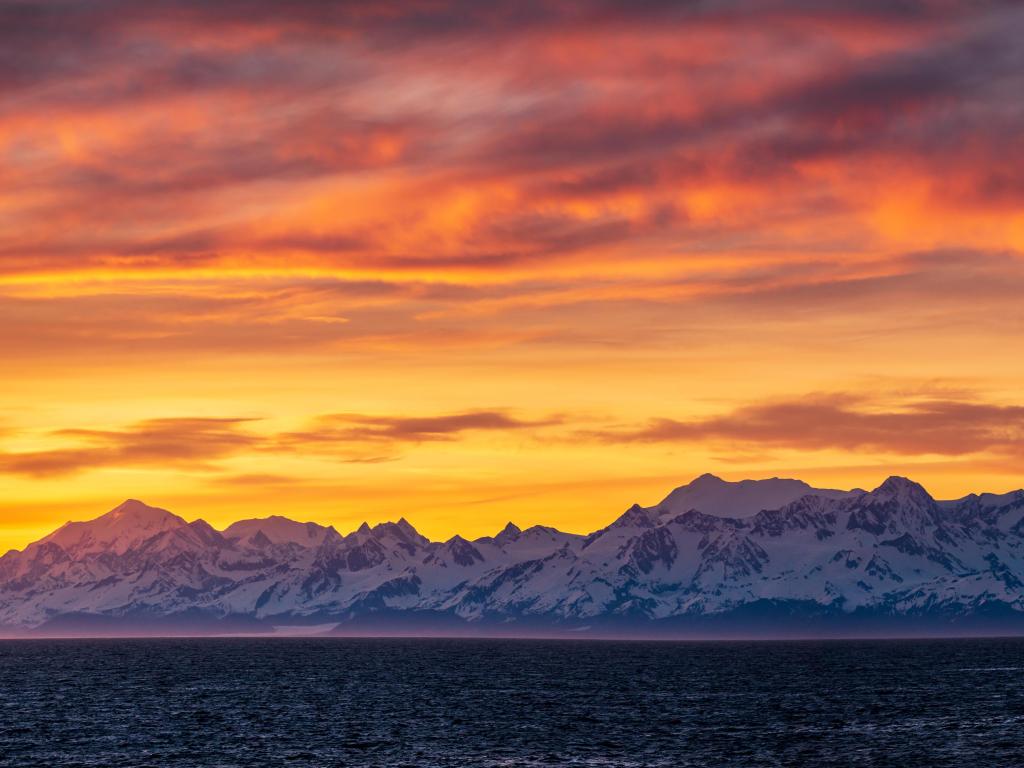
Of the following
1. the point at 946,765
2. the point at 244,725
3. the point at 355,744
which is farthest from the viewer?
the point at 244,725

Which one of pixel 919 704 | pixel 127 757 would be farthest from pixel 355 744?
pixel 919 704

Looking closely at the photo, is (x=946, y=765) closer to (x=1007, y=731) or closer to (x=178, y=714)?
(x=1007, y=731)

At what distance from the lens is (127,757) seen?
450 ft

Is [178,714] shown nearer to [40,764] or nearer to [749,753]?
[40,764]

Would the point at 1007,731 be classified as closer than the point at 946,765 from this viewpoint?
No

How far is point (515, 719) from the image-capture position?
175375 mm

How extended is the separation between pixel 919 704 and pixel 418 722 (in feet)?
220

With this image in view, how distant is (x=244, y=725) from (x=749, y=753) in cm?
6061

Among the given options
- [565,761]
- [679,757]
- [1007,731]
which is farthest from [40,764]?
[1007,731]

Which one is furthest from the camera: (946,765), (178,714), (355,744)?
(178,714)

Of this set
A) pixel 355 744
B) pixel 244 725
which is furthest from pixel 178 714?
pixel 355 744

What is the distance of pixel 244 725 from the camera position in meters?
170

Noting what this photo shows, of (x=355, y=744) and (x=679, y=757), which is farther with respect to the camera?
(x=355, y=744)

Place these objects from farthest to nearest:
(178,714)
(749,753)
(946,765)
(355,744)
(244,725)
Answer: (178,714), (244,725), (355,744), (749,753), (946,765)
